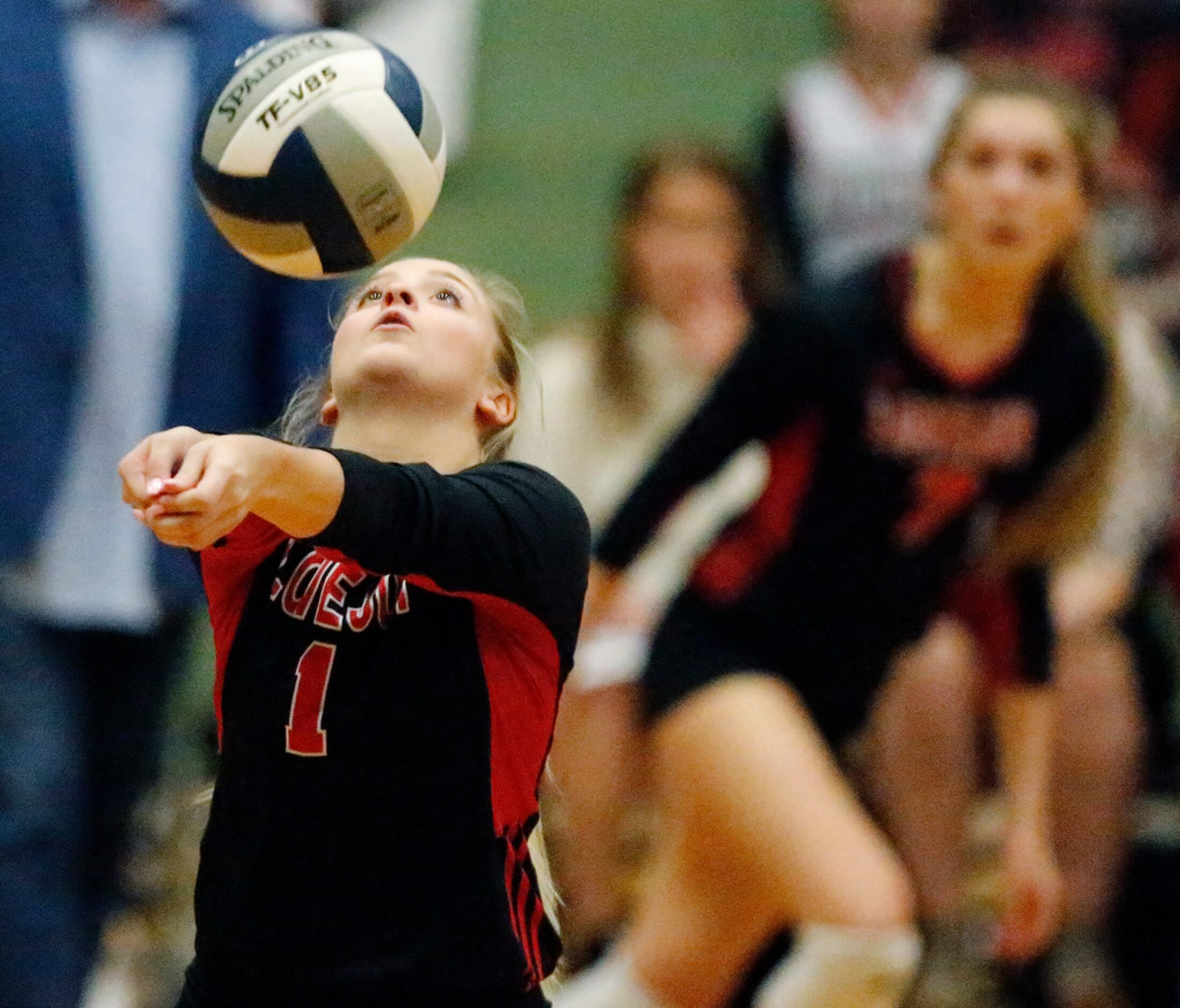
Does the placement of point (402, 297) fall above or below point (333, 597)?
above

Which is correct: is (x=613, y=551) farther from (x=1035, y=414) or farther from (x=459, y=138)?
(x=459, y=138)

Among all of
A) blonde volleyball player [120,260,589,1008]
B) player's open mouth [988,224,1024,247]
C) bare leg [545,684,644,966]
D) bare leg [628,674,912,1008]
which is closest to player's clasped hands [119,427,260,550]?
blonde volleyball player [120,260,589,1008]

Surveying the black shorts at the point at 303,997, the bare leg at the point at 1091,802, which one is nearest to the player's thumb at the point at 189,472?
the black shorts at the point at 303,997

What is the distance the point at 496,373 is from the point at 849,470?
1.72m

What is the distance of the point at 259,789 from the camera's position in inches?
84.4

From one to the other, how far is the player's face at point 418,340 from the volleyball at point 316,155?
0.22ft

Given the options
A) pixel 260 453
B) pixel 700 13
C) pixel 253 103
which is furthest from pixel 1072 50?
pixel 260 453

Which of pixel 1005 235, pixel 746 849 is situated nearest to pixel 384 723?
pixel 746 849

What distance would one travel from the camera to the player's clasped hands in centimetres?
174

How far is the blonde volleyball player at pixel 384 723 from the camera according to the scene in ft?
6.97

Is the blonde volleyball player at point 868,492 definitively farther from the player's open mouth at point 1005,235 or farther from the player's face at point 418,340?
the player's face at point 418,340

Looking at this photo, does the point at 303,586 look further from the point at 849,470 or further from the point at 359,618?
the point at 849,470

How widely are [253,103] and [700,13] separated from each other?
202 inches

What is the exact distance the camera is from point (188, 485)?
5.69ft
